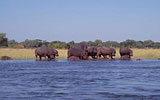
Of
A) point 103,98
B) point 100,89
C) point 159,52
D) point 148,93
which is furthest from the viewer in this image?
point 159,52

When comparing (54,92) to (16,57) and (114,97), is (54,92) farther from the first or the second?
(16,57)

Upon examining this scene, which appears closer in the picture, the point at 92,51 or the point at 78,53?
the point at 78,53

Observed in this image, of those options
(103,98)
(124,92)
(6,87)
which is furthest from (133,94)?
(6,87)

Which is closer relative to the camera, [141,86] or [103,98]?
[103,98]

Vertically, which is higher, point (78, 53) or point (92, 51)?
point (92, 51)

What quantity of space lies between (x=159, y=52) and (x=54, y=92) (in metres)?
40.6

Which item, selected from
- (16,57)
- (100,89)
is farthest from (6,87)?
(16,57)

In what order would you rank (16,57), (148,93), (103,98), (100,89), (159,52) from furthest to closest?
(159,52), (16,57), (100,89), (148,93), (103,98)

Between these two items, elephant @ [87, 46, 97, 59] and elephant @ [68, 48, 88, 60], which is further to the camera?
elephant @ [87, 46, 97, 59]

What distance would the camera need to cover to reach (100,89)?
16.0 m

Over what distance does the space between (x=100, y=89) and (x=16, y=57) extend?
35.5 metres

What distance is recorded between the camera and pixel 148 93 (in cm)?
1466

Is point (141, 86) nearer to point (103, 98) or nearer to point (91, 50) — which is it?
point (103, 98)

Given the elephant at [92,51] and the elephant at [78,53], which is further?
the elephant at [92,51]
